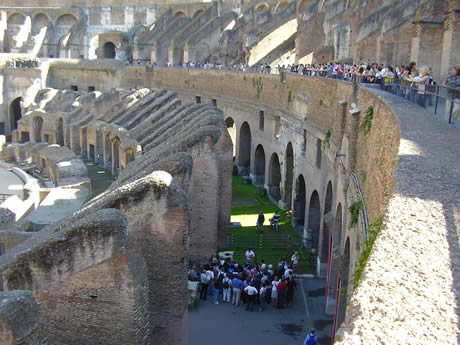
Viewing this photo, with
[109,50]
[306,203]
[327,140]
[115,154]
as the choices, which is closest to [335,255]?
[327,140]

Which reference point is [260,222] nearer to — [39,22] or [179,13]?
[179,13]

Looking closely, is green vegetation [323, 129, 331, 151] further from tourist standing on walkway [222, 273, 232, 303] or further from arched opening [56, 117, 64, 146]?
arched opening [56, 117, 64, 146]

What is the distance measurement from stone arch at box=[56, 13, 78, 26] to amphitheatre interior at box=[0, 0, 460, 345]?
906 centimetres

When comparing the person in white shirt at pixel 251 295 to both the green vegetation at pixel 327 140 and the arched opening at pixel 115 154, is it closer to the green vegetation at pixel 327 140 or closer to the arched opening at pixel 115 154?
the green vegetation at pixel 327 140

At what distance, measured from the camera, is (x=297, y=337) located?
11836 millimetres

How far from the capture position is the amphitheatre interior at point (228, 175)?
5359mm

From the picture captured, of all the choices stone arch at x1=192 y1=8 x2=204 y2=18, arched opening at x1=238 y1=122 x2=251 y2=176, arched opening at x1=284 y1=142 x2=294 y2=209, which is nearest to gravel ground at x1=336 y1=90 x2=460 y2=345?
arched opening at x1=284 y1=142 x2=294 y2=209

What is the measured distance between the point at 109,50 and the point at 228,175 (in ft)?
117

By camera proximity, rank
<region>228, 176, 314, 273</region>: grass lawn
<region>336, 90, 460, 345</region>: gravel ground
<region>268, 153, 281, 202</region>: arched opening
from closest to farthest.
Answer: <region>336, 90, 460, 345</region>: gravel ground, <region>228, 176, 314, 273</region>: grass lawn, <region>268, 153, 281, 202</region>: arched opening

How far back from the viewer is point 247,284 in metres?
13.2

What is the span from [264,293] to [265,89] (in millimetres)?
11474

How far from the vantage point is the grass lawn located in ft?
53.0

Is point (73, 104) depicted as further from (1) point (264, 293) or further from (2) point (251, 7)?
(1) point (264, 293)

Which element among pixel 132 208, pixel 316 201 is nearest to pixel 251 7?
pixel 316 201
